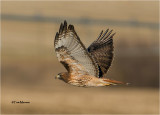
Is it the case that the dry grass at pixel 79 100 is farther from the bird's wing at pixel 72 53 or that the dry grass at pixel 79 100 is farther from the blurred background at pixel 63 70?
the bird's wing at pixel 72 53

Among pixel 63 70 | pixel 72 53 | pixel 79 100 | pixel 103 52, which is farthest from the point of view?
pixel 63 70

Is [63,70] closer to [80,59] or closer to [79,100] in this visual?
[79,100]

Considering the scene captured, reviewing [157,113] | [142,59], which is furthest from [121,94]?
[157,113]

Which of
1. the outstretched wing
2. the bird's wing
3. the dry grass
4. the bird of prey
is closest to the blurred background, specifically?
the dry grass

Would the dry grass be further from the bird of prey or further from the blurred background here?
the bird of prey

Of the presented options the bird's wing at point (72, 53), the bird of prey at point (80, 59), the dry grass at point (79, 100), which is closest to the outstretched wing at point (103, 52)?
the bird of prey at point (80, 59)

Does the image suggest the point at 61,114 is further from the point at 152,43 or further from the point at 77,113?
the point at 152,43

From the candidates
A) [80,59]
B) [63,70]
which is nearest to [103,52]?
[80,59]

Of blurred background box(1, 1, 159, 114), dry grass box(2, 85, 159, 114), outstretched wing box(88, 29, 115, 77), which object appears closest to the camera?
outstretched wing box(88, 29, 115, 77)
